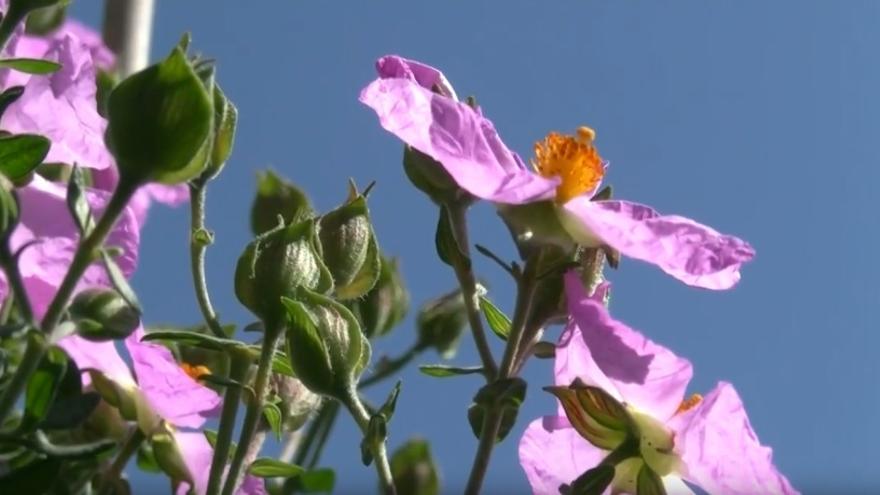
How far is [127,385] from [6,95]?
0.72 feet

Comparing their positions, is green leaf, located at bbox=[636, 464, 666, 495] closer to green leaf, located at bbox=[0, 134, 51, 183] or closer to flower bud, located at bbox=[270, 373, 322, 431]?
flower bud, located at bbox=[270, 373, 322, 431]

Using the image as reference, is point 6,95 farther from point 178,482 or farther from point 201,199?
point 178,482

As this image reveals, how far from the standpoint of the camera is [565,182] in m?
0.78

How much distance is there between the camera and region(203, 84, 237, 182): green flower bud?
716mm

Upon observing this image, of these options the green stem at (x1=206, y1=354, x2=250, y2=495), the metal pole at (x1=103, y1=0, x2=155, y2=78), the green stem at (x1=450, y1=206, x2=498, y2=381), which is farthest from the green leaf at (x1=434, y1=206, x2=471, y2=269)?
the metal pole at (x1=103, y1=0, x2=155, y2=78)

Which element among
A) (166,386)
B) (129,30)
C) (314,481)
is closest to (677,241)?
(166,386)

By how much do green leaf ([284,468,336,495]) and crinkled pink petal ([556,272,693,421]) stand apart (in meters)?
0.34

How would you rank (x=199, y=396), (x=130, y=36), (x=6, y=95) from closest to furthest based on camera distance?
(x=6, y=95)
(x=199, y=396)
(x=130, y=36)

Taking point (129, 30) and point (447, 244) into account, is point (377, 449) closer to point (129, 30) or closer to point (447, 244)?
point (447, 244)

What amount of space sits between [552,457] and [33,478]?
0.27 m

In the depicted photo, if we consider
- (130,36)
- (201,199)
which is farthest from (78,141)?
(130,36)

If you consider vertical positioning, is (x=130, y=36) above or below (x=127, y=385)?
above

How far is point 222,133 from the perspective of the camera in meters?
0.75

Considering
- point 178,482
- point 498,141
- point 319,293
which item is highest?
point 498,141
